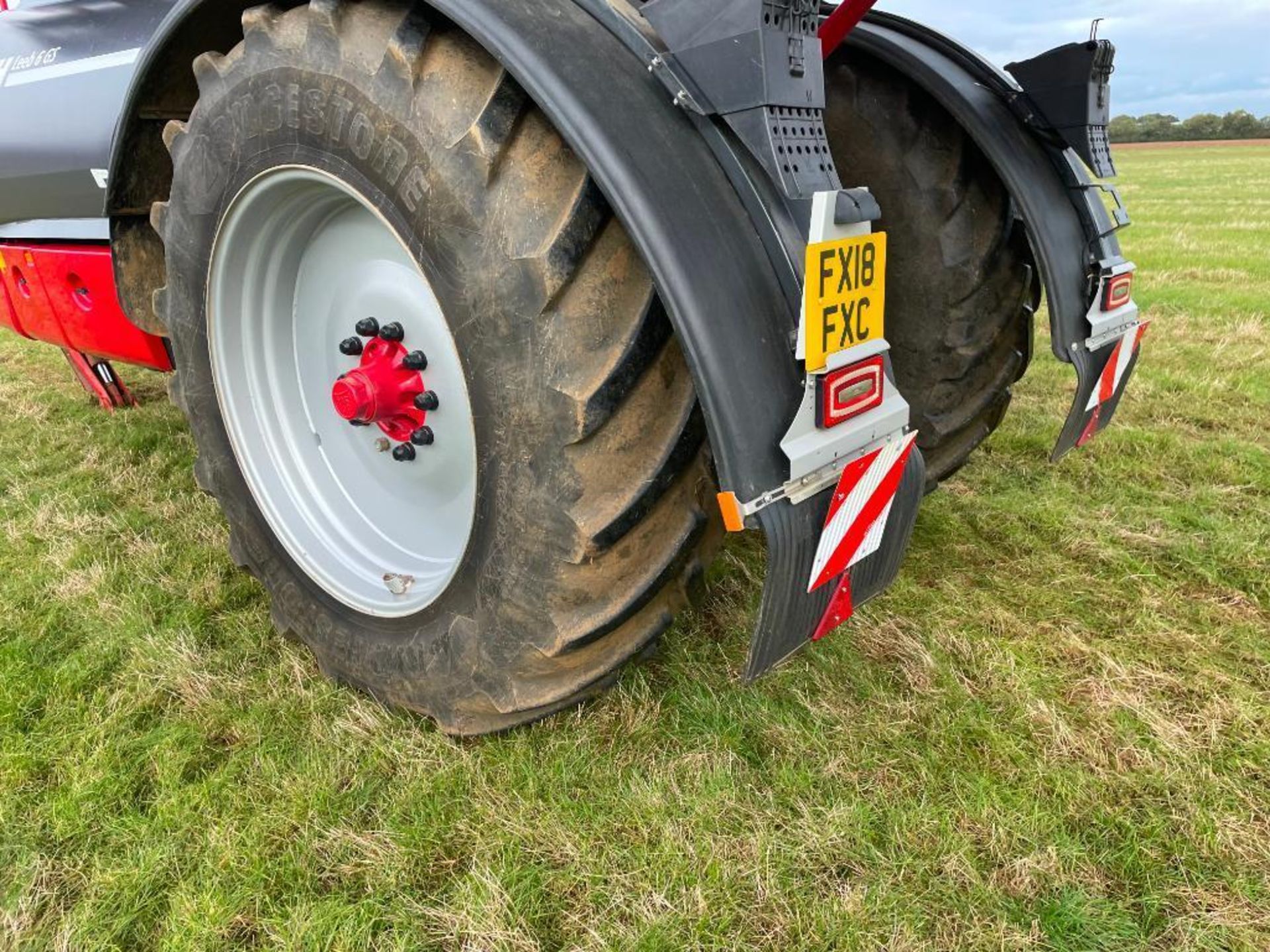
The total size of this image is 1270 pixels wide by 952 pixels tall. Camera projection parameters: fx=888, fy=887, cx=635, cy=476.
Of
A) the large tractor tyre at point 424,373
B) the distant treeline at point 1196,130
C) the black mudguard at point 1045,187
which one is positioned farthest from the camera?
the distant treeline at point 1196,130

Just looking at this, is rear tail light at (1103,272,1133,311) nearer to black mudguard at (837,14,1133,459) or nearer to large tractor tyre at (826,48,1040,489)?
black mudguard at (837,14,1133,459)

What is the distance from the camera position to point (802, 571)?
52.3 inches

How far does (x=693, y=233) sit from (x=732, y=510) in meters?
0.39

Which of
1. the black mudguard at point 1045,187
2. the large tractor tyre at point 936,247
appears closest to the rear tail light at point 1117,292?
the black mudguard at point 1045,187

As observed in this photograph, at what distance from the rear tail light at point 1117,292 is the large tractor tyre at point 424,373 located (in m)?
1.12

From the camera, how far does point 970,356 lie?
7.55 feet

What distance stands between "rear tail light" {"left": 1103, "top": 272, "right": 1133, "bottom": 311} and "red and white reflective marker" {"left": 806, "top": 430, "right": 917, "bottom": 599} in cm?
87

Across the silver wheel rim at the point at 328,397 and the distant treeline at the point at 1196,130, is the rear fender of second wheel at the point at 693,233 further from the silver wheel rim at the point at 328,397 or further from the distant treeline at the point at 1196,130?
the distant treeline at the point at 1196,130

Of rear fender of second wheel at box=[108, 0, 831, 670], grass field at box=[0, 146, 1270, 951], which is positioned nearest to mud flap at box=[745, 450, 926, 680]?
rear fender of second wheel at box=[108, 0, 831, 670]

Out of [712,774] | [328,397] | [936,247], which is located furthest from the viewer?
[936,247]

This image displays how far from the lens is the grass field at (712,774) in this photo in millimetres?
1407

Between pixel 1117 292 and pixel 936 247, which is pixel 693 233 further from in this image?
pixel 1117 292

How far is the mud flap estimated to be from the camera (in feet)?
4.20

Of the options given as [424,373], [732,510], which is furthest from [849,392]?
[424,373]
